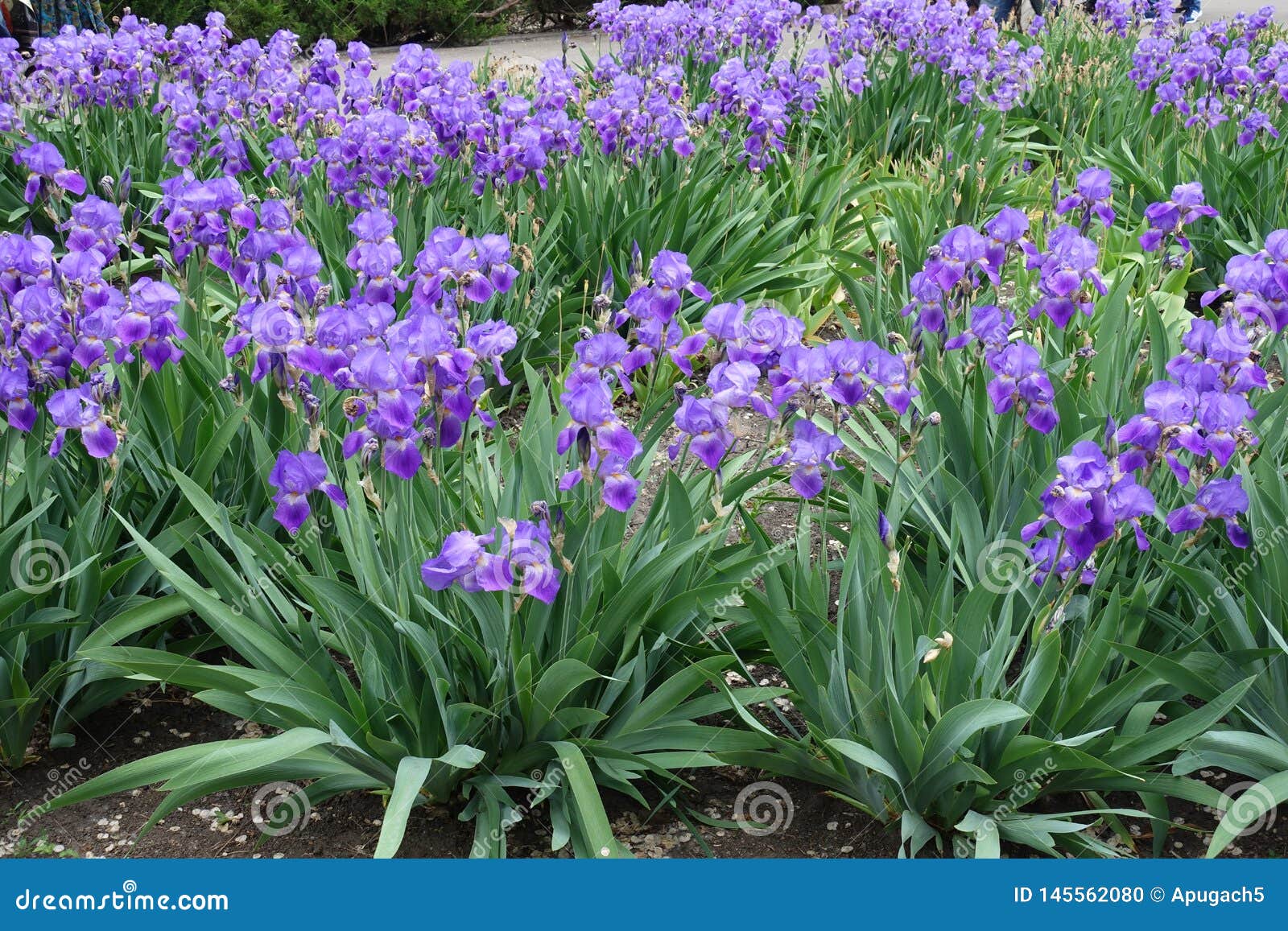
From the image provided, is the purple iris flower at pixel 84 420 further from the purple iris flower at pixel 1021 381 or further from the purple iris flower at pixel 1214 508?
the purple iris flower at pixel 1214 508

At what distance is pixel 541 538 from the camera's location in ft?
6.49

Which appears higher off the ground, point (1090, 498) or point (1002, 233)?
point (1002, 233)

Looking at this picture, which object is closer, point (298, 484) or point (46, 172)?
point (298, 484)

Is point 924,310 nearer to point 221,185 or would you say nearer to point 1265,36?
point 221,185

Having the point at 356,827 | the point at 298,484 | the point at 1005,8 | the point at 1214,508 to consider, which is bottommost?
the point at 356,827

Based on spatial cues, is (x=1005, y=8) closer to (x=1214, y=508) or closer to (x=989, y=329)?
(x=989, y=329)

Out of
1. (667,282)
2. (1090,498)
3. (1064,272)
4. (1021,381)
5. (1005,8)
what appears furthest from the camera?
(1005,8)

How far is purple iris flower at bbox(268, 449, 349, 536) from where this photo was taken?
2188 mm

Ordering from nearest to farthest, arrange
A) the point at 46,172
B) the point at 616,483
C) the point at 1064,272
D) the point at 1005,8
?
the point at 616,483
the point at 1064,272
the point at 46,172
the point at 1005,8

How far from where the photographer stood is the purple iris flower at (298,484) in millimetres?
2188

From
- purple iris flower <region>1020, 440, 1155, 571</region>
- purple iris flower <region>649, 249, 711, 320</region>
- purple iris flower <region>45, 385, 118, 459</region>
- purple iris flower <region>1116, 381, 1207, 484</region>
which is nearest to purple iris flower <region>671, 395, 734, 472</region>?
purple iris flower <region>649, 249, 711, 320</region>

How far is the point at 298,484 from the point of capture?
2201 mm

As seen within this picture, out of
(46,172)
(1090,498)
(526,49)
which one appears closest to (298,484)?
(1090,498)

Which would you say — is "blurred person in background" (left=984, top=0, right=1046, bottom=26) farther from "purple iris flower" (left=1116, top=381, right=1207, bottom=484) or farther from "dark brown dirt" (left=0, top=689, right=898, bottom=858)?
"dark brown dirt" (left=0, top=689, right=898, bottom=858)
